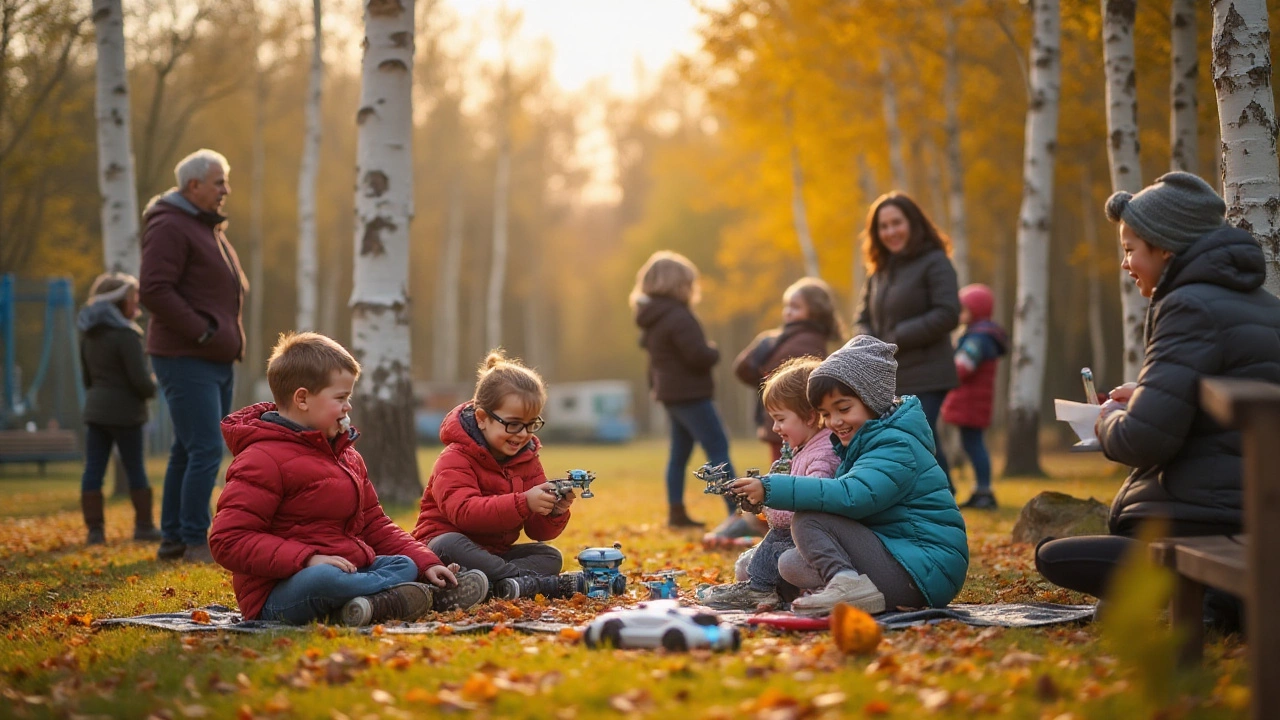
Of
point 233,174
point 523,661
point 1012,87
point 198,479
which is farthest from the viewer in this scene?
point 233,174

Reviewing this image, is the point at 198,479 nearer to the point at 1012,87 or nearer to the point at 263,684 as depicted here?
the point at 263,684

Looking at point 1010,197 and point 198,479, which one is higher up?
point 1010,197

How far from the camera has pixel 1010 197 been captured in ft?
81.7

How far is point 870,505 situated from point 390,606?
218 cm

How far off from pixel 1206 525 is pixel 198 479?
6069mm

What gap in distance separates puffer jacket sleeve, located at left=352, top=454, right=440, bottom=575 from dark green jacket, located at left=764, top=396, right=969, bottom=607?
5.67 feet

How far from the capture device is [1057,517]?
7.91 m

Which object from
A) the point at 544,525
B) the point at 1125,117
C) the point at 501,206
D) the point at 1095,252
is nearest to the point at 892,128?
the point at 1095,252

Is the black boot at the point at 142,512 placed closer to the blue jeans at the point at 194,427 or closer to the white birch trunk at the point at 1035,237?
the blue jeans at the point at 194,427

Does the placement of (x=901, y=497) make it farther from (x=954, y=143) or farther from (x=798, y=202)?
(x=798, y=202)

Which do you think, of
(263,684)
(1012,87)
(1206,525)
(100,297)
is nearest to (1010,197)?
(1012,87)

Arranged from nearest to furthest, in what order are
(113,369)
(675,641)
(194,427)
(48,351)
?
(675,641) < (194,427) < (113,369) < (48,351)

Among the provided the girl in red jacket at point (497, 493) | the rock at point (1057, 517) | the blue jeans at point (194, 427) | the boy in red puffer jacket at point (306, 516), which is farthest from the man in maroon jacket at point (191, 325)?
the rock at point (1057, 517)

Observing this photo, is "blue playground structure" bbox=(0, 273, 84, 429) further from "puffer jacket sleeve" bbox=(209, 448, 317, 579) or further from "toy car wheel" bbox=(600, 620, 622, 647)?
"toy car wheel" bbox=(600, 620, 622, 647)
